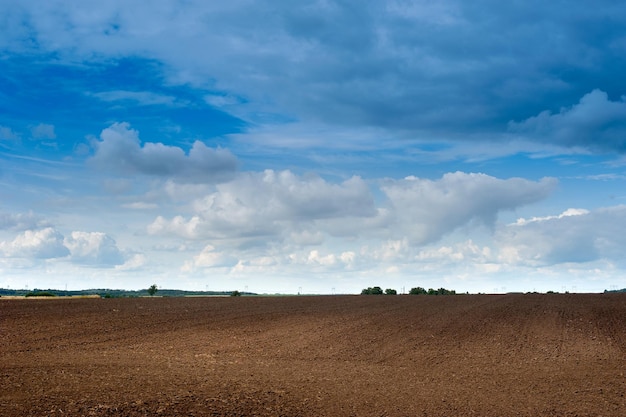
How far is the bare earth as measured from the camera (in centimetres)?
1744

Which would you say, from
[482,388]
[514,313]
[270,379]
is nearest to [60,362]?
[270,379]

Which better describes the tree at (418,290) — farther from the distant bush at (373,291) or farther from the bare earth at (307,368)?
the bare earth at (307,368)

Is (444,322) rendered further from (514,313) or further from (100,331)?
(100,331)

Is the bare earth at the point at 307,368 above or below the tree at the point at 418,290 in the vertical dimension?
below

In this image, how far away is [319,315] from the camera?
49906 millimetres

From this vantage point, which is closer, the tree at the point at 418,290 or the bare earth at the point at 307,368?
the bare earth at the point at 307,368

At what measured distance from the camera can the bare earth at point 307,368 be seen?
17.4 metres

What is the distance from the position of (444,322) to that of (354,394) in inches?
1030

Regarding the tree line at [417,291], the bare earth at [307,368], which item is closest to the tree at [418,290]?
the tree line at [417,291]

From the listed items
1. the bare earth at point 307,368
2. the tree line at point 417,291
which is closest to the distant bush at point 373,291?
the tree line at point 417,291

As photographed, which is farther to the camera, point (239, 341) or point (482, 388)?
point (239, 341)

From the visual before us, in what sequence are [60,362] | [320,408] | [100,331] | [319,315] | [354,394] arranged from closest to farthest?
[320,408] → [354,394] → [60,362] → [100,331] → [319,315]

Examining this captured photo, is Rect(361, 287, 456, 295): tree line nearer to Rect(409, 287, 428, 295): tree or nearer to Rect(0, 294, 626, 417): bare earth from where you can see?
Rect(409, 287, 428, 295): tree

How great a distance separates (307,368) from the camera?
78.9ft
